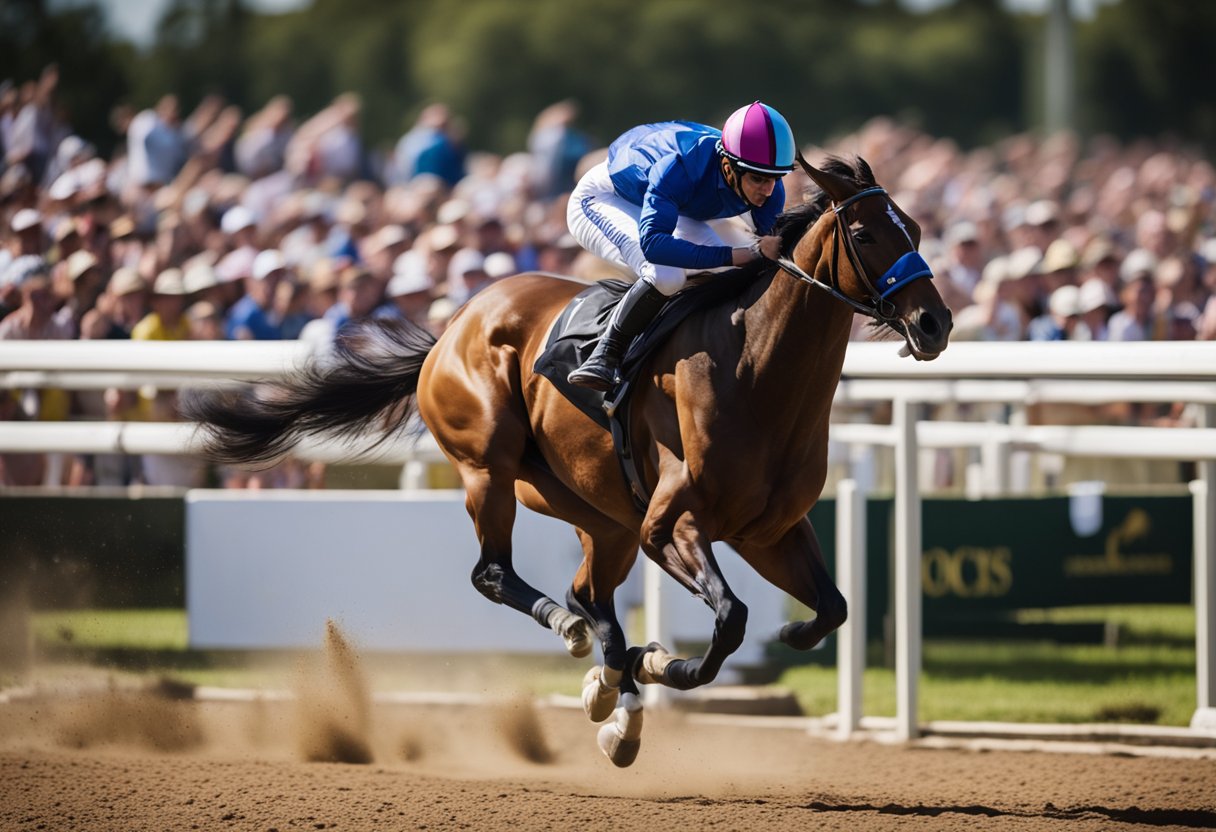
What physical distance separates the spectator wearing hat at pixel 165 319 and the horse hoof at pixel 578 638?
10.4 ft

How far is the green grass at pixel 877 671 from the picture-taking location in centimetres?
618

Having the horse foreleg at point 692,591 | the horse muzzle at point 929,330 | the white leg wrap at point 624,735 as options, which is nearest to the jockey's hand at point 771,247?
the horse muzzle at point 929,330

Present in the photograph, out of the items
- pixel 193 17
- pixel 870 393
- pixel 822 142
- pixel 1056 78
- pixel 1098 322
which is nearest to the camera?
pixel 870 393

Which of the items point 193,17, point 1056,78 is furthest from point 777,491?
point 193,17

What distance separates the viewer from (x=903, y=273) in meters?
4.32

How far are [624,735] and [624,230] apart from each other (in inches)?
59.8

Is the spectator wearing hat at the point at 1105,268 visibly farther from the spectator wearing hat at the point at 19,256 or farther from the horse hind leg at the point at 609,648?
the spectator wearing hat at the point at 19,256

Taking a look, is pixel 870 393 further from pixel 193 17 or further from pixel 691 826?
pixel 193 17

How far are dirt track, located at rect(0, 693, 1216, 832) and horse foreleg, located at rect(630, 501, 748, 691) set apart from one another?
426 mm

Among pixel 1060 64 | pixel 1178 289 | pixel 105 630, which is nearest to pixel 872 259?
pixel 105 630

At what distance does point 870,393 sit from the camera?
20.7ft

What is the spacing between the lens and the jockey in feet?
15.4

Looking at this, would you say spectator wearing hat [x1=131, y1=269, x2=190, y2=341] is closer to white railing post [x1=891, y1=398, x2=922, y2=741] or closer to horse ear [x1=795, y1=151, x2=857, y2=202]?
white railing post [x1=891, y1=398, x2=922, y2=741]

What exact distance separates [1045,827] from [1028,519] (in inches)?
85.8
